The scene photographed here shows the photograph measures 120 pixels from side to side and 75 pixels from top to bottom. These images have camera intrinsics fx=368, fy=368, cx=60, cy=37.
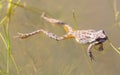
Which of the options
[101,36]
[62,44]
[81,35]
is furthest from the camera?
[62,44]

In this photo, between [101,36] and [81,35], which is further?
[81,35]

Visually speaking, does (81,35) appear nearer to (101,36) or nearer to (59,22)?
(101,36)

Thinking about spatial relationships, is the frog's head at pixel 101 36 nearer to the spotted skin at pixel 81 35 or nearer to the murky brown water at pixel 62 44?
the spotted skin at pixel 81 35

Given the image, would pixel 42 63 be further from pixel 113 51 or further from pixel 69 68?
pixel 113 51

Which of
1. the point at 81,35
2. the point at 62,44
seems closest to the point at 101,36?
the point at 81,35

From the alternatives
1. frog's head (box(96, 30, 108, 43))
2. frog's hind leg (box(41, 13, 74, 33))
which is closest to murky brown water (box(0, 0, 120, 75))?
frog's hind leg (box(41, 13, 74, 33))

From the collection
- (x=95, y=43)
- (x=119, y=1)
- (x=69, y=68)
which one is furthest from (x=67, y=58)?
(x=119, y=1)

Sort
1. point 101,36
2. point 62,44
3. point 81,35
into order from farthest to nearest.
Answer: point 62,44 → point 81,35 → point 101,36
